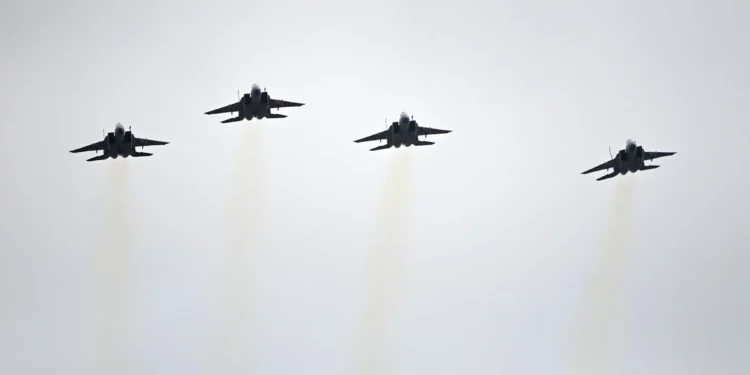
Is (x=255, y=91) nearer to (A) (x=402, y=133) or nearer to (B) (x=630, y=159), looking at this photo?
(A) (x=402, y=133)

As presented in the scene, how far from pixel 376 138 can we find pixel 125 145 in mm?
23142

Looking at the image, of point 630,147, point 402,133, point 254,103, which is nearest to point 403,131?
point 402,133

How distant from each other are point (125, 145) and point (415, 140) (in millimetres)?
26683

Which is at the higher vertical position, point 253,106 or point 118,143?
point 253,106

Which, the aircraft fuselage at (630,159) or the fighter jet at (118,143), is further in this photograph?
the aircraft fuselage at (630,159)

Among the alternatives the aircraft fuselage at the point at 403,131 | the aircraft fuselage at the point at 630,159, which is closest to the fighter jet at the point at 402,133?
the aircraft fuselage at the point at 403,131

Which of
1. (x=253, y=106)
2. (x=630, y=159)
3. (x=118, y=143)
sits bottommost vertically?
(x=630, y=159)

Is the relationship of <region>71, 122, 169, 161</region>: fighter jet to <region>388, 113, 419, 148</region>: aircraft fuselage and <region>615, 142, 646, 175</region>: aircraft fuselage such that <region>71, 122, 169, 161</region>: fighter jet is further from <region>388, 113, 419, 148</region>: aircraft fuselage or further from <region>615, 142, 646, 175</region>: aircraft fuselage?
<region>615, 142, 646, 175</region>: aircraft fuselage

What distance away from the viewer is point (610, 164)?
97.8 m

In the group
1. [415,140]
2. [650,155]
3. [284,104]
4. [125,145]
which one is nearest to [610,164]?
[650,155]

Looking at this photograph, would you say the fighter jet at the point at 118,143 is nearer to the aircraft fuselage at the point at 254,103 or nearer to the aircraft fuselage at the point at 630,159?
the aircraft fuselage at the point at 254,103

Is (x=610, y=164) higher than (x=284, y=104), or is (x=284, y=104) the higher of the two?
(x=284, y=104)

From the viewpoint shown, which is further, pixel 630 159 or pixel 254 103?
pixel 630 159

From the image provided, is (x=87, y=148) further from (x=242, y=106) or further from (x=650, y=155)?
(x=650, y=155)
